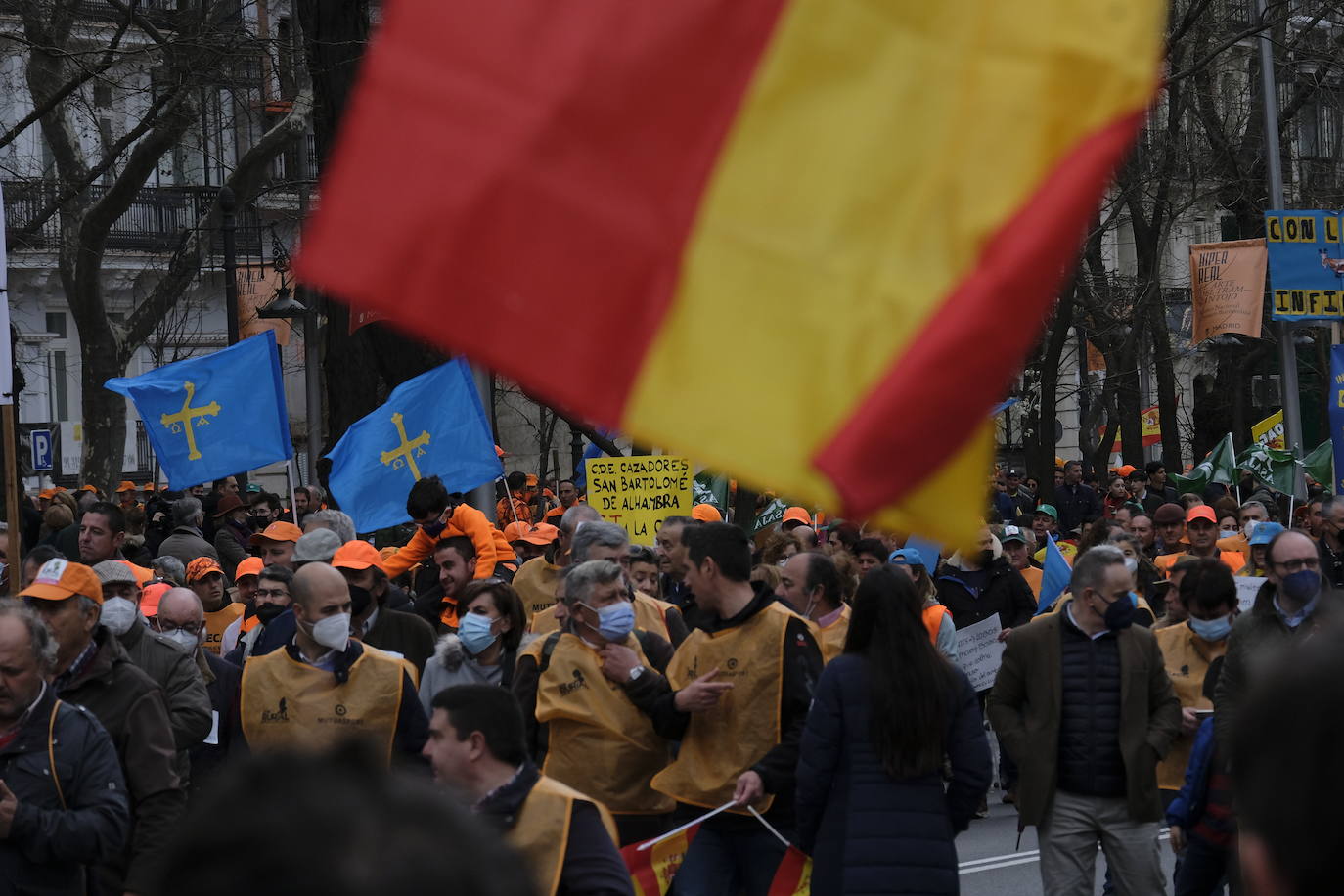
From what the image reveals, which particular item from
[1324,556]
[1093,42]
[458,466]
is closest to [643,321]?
[1093,42]

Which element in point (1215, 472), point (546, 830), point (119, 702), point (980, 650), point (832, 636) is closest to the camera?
point (546, 830)

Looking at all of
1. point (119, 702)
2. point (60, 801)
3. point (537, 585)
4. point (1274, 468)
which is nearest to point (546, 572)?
point (537, 585)

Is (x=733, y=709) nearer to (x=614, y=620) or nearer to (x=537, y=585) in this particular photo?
(x=614, y=620)

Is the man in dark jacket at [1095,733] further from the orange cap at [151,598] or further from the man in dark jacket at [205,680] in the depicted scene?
the orange cap at [151,598]

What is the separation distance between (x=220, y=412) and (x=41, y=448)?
45.2ft

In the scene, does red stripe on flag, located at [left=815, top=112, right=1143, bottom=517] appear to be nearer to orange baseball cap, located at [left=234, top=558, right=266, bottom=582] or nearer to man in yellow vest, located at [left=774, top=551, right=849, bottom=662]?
man in yellow vest, located at [left=774, top=551, right=849, bottom=662]

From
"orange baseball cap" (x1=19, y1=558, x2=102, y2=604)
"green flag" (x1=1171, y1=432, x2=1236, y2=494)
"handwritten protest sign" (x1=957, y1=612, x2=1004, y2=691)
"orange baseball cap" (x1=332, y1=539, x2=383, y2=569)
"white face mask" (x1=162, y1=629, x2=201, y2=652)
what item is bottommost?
"handwritten protest sign" (x1=957, y1=612, x2=1004, y2=691)

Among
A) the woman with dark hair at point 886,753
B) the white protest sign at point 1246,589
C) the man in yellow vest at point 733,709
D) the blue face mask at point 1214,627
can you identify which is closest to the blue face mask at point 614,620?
the man in yellow vest at point 733,709

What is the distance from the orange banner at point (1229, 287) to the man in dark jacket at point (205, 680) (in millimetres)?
17750

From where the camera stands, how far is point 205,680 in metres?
7.58

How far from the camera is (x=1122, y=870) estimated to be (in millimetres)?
7520

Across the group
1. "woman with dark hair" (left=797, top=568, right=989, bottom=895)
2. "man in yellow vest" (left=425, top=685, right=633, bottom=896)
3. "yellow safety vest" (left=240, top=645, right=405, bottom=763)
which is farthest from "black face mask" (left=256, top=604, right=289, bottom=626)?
"man in yellow vest" (left=425, top=685, right=633, bottom=896)

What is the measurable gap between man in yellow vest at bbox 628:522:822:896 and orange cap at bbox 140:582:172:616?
145 inches

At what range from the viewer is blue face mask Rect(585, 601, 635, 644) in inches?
268
